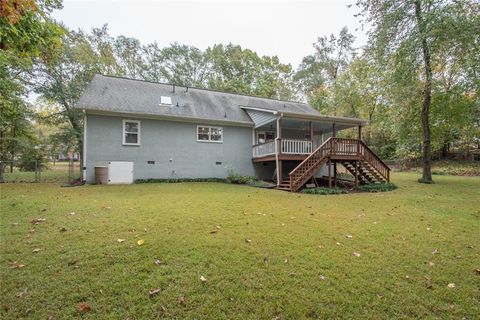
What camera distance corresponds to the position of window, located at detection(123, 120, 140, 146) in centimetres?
1235

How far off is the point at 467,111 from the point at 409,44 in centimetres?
749

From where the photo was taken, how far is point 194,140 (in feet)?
45.7

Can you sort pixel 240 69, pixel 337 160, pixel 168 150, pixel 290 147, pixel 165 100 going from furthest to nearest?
pixel 240 69
pixel 165 100
pixel 168 150
pixel 290 147
pixel 337 160

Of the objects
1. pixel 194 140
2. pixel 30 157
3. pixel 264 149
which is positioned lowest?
pixel 30 157

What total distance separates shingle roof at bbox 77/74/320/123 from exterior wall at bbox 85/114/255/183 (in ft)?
2.00

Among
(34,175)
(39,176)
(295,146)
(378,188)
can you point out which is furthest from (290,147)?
(34,175)

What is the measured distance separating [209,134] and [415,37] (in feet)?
37.7

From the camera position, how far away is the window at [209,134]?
14.2 m

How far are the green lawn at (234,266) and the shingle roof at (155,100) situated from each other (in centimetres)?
778

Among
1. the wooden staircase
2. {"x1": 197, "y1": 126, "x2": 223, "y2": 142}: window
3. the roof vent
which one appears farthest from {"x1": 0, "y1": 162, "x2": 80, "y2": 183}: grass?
the wooden staircase

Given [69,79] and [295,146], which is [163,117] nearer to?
[295,146]

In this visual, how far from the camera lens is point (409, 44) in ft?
35.3

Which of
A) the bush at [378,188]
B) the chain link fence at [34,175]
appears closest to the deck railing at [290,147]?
the bush at [378,188]

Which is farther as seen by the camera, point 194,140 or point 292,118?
point 194,140
